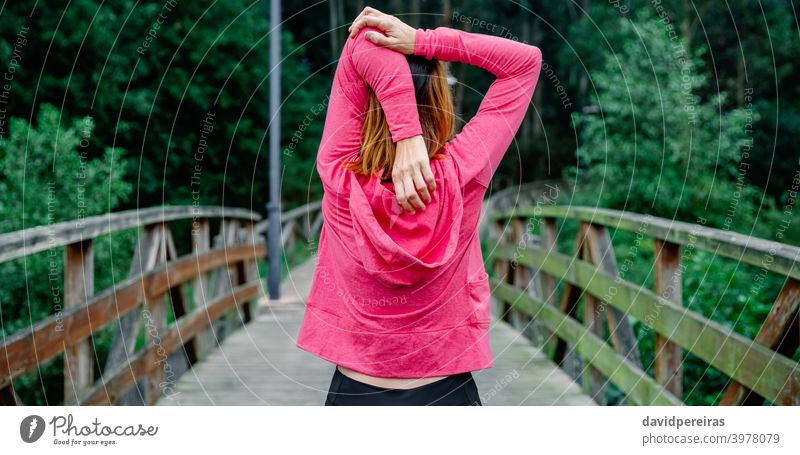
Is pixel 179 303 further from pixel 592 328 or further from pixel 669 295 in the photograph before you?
pixel 669 295

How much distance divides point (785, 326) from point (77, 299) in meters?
2.17

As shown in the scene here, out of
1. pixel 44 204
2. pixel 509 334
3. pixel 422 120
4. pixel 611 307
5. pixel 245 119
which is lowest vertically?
pixel 509 334

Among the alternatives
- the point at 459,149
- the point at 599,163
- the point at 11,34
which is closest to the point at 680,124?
the point at 599,163

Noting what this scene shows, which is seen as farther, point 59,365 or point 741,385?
point 59,365

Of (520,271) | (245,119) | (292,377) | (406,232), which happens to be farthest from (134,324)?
(245,119)

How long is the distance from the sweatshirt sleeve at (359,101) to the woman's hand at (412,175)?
0.06 feet

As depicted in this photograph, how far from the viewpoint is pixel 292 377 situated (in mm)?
4137

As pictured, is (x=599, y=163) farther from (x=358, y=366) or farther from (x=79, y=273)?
(x=358, y=366)

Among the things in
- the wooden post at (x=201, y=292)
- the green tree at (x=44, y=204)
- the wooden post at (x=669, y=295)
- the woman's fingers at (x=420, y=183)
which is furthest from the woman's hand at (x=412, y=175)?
the green tree at (x=44, y=204)

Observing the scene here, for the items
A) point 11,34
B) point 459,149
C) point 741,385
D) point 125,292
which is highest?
point 11,34

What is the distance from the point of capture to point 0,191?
624cm

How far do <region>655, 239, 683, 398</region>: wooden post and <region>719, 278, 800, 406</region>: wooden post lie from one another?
0.72 m

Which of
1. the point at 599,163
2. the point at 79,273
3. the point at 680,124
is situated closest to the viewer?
the point at 79,273

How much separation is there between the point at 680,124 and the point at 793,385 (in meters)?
12.2
